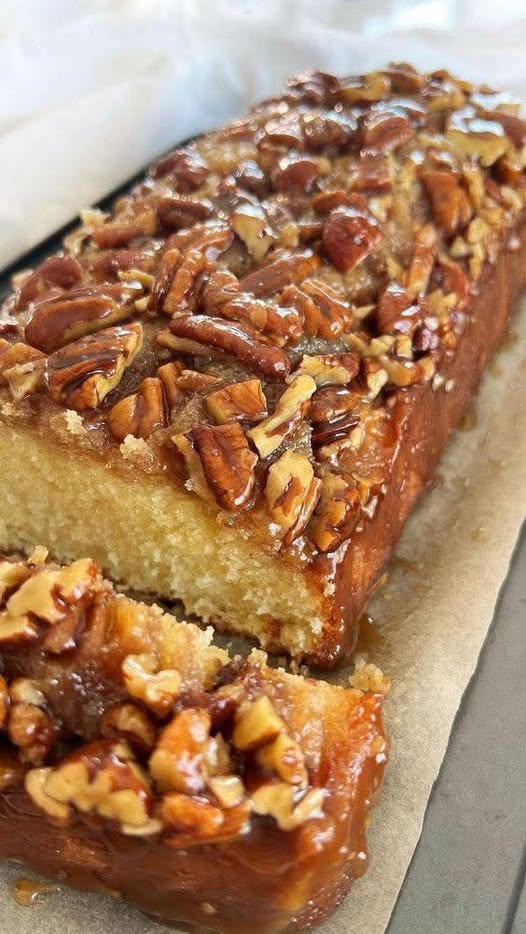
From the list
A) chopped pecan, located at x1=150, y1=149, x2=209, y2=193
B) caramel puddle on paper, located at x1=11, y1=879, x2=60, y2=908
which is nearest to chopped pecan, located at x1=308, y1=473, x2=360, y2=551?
caramel puddle on paper, located at x1=11, y1=879, x2=60, y2=908

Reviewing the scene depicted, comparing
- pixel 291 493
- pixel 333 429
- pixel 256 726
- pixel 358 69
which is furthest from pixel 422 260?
pixel 358 69

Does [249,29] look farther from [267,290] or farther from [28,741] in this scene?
[28,741]

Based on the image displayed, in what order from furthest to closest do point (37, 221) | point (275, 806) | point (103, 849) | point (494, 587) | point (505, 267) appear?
1. point (37, 221)
2. point (505, 267)
3. point (494, 587)
4. point (103, 849)
5. point (275, 806)

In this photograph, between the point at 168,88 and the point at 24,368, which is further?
the point at 168,88

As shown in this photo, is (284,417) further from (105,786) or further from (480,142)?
(480,142)

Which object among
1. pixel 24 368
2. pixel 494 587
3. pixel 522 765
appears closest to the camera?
pixel 522 765

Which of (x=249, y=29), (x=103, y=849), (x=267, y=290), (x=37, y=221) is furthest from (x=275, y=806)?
(x=249, y=29)

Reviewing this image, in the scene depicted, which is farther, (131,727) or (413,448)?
(413,448)
